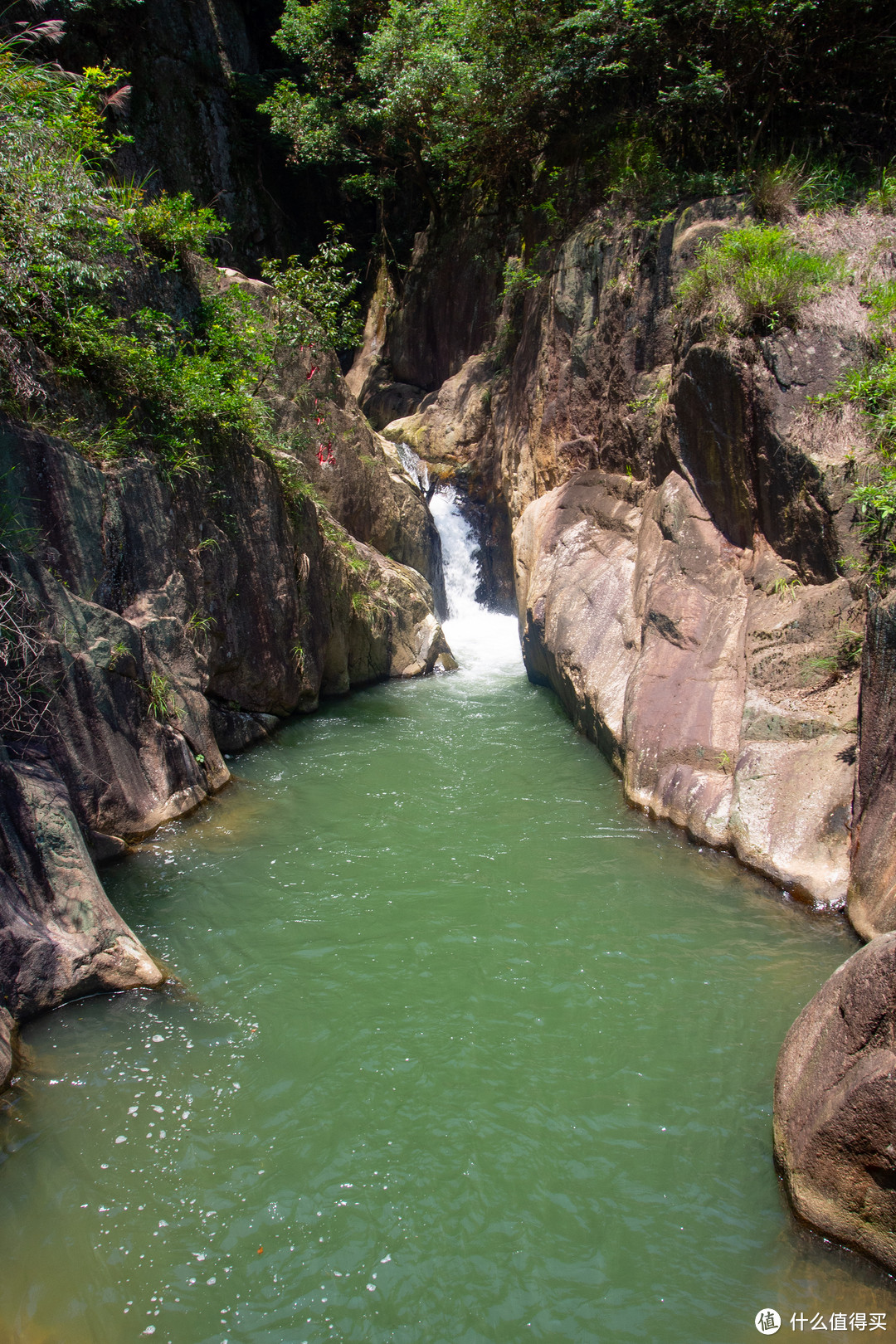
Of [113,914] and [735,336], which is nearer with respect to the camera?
[113,914]

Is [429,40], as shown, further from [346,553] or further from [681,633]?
[681,633]

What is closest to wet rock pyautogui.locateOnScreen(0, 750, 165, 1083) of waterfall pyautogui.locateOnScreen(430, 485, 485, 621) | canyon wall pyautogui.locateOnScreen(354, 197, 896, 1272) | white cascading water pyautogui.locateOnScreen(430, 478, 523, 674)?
canyon wall pyautogui.locateOnScreen(354, 197, 896, 1272)

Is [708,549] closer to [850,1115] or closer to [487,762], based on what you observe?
[487,762]

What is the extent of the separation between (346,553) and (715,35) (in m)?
8.32

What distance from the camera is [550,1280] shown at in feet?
9.83

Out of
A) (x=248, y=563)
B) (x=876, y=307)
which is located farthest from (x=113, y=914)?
(x=876, y=307)

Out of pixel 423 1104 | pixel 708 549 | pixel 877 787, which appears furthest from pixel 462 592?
pixel 423 1104

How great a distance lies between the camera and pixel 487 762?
8.10m

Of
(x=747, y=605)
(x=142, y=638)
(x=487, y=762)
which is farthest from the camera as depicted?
(x=487, y=762)

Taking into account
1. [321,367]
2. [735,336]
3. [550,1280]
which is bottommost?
[550,1280]

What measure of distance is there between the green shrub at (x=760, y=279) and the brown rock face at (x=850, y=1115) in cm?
596

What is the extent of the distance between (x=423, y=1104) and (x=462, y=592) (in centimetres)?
1251

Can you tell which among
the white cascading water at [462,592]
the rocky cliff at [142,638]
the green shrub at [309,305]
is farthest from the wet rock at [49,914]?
the white cascading water at [462,592]

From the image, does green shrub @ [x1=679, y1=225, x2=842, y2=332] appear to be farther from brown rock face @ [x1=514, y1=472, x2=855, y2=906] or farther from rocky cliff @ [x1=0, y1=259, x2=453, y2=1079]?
rocky cliff @ [x1=0, y1=259, x2=453, y2=1079]
